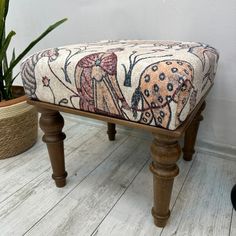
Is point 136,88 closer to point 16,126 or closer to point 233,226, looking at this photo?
point 233,226

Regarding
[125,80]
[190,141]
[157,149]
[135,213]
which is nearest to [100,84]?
[125,80]

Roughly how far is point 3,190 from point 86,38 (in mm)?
599

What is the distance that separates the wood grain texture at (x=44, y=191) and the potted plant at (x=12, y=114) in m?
0.14

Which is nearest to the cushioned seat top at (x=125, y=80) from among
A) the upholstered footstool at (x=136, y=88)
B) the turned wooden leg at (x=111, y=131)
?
the upholstered footstool at (x=136, y=88)

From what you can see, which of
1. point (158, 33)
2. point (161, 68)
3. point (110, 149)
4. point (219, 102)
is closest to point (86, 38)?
point (158, 33)

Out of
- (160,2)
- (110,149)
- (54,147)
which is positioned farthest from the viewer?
(110,149)

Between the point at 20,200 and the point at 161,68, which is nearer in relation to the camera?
the point at 161,68

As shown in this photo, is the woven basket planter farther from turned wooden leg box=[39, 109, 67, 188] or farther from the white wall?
the white wall

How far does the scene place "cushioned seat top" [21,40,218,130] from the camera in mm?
406

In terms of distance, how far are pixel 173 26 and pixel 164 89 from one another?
477 mm

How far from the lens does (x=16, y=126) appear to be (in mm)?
838

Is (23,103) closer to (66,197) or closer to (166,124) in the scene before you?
(66,197)

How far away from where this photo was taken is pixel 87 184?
0.73 meters

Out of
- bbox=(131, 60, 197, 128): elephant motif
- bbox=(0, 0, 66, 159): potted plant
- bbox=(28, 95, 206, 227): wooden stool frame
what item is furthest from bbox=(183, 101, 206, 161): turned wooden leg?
bbox=(0, 0, 66, 159): potted plant
